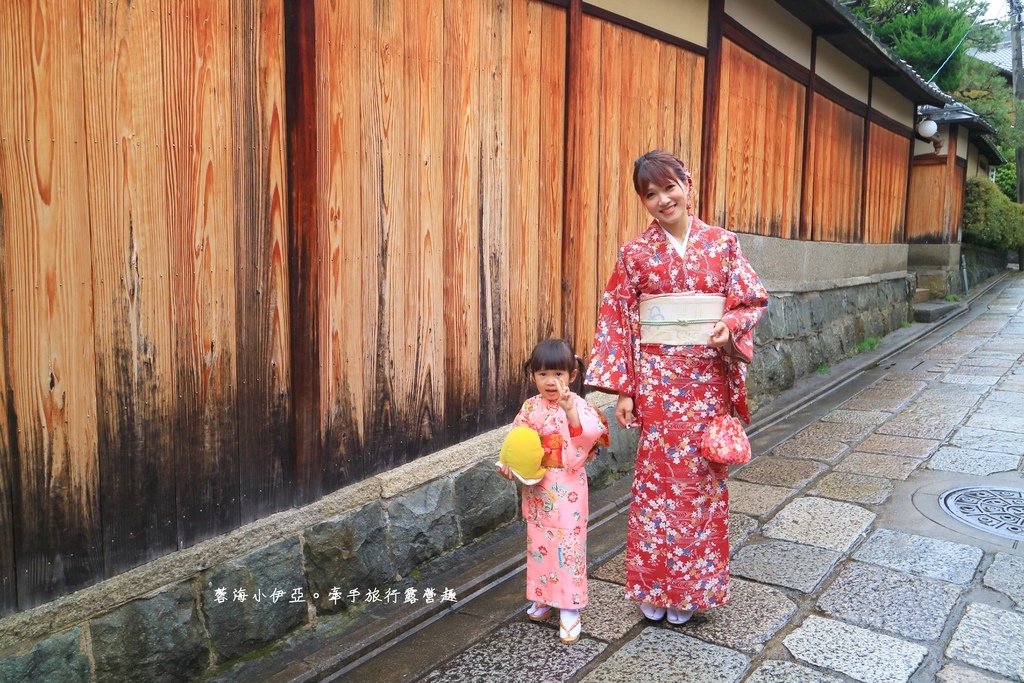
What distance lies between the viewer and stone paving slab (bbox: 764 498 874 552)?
4.63 metres

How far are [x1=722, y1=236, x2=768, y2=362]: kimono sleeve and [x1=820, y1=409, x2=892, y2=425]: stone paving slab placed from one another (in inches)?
187

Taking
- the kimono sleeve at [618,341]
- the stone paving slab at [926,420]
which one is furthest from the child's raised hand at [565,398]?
the stone paving slab at [926,420]

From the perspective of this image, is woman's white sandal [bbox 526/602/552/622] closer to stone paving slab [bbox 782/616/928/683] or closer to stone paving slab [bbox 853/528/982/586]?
stone paving slab [bbox 782/616/928/683]

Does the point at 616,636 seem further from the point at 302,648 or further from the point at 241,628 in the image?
the point at 241,628

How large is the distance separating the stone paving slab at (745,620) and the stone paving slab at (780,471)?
1941 millimetres

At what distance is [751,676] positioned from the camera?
3160 mm

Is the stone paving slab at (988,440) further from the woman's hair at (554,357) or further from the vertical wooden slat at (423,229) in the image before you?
the vertical wooden slat at (423,229)

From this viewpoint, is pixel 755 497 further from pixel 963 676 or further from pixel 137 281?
pixel 137 281

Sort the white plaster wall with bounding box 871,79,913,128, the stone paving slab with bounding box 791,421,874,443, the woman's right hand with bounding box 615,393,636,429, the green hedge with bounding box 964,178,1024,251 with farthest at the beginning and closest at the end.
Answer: the green hedge with bounding box 964,178,1024,251 → the white plaster wall with bounding box 871,79,913,128 → the stone paving slab with bounding box 791,421,874,443 → the woman's right hand with bounding box 615,393,636,429

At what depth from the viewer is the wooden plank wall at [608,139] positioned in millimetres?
5488

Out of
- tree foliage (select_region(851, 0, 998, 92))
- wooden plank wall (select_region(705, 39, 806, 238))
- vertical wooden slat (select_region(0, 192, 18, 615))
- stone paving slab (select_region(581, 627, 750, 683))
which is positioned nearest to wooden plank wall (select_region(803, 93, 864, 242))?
wooden plank wall (select_region(705, 39, 806, 238))

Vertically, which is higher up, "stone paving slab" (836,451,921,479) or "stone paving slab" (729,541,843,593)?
"stone paving slab" (836,451,921,479)

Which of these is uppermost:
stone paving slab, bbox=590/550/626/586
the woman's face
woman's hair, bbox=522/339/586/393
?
the woman's face

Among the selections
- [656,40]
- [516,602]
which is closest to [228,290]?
[516,602]
